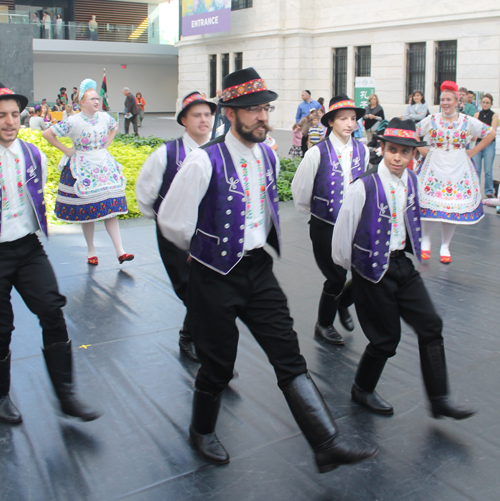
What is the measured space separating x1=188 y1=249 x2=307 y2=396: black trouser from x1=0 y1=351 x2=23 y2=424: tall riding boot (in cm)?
114

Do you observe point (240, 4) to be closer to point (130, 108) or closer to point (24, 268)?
point (130, 108)

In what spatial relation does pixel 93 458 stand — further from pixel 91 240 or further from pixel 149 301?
pixel 91 240

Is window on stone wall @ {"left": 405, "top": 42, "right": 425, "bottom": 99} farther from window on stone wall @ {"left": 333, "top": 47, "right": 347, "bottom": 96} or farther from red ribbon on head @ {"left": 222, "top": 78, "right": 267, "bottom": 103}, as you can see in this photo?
red ribbon on head @ {"left": 222, "top": 78, "right": 267, "bottom": 103}

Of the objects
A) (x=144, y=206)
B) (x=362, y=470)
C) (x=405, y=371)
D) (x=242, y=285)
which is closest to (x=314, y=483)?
(x=362, y=470)

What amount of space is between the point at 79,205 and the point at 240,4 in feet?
86.4

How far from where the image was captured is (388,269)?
3447 millimetres

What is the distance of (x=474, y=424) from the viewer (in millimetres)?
3441

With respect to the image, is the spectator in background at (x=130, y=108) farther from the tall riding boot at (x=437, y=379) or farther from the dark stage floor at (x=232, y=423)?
the tall riding boot at (x=437, y=379)

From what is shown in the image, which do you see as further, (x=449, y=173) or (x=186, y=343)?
(x=449, y=173)

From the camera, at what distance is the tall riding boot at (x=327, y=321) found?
458 centimetres

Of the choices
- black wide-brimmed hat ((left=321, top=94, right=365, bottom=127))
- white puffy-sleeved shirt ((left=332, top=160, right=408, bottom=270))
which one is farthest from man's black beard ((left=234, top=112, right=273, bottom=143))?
black wide-brimmed hat ((left=321, top=94, right=365, bottom=127))

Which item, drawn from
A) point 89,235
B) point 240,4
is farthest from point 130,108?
point 89,235

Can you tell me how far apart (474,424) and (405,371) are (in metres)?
0.75

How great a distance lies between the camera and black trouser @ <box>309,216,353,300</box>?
4.43 meters
